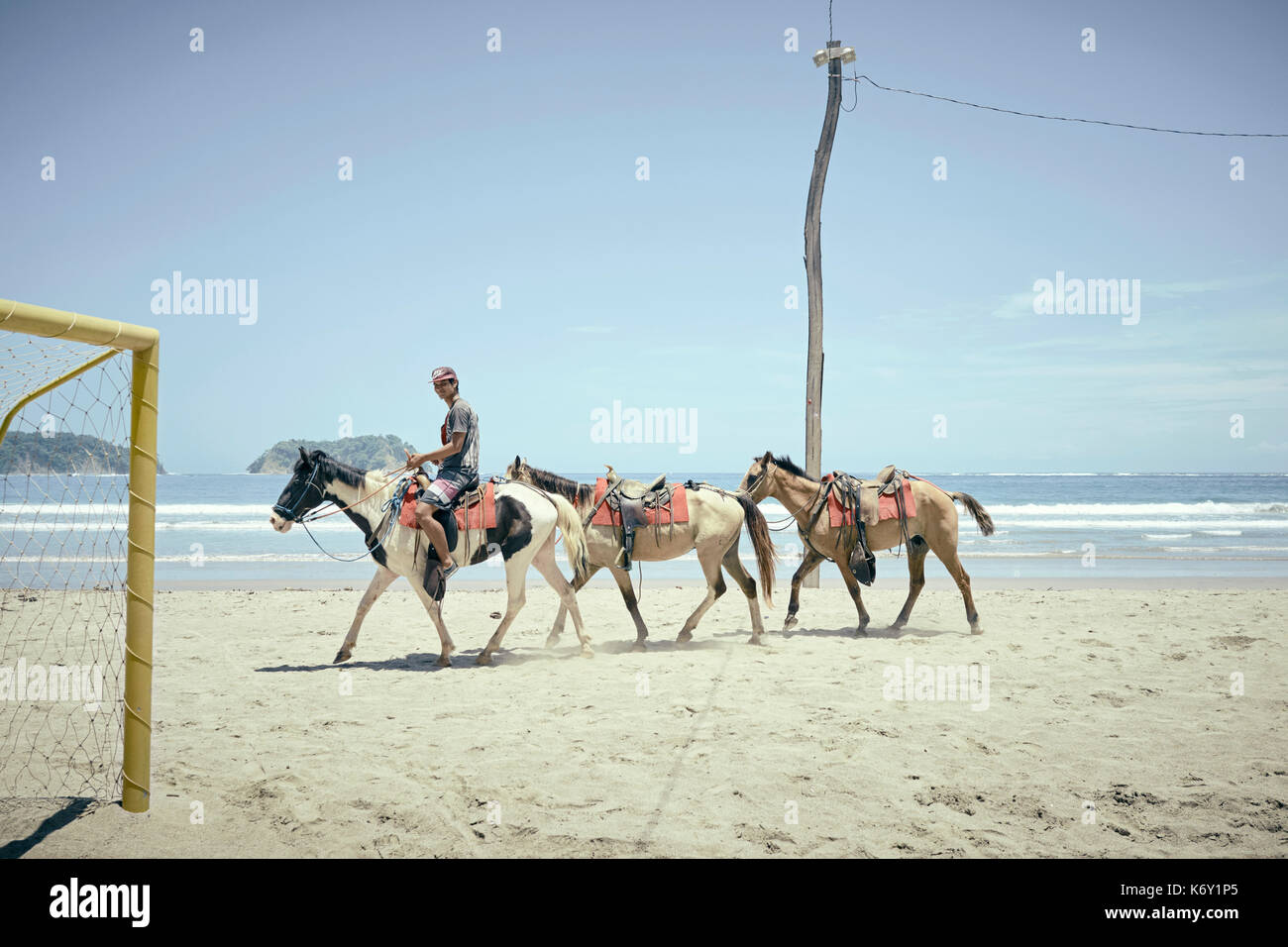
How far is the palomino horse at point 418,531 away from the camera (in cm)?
696

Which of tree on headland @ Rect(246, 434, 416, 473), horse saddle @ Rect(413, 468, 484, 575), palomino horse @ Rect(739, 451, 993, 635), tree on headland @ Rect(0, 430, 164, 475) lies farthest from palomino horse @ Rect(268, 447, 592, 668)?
tree on headland @ Rect(246, 434, 416, 473)

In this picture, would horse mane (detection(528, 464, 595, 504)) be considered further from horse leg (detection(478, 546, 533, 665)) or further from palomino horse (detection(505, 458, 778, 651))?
horse leg (detection(478, 546, 533, 665))

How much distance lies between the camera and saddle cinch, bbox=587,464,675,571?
794 cm

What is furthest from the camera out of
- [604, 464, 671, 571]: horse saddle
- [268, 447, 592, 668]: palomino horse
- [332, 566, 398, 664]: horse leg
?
[604, 464, 671, 571]: horse saddle

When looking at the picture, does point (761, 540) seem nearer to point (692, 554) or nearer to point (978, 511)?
point (978, 511)

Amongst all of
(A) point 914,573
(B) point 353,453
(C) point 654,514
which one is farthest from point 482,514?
(B) point 353,453

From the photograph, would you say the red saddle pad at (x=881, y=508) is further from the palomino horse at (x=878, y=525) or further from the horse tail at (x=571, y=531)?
the horse tail at (x=571, y=531)

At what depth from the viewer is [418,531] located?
23.0 ft

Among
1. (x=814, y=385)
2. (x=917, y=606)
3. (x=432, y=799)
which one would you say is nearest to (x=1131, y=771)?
(x=432, y=799)

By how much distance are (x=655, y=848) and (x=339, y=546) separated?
1936 centimetres

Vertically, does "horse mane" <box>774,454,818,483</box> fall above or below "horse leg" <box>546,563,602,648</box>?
above

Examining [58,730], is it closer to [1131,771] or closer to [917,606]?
[1131,771]

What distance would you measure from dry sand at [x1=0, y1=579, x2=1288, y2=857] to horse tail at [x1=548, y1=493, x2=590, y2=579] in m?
1.04
